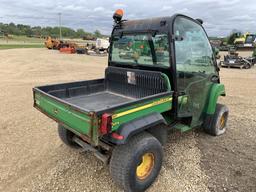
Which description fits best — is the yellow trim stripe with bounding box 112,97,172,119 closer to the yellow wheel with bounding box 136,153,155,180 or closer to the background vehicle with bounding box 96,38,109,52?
the yellow wheel with bounding box 136,153,155,180

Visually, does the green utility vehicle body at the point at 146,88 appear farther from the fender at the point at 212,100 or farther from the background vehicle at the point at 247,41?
the background vehicle at the point at 247,41

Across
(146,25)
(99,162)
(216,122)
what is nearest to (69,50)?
(146,25)

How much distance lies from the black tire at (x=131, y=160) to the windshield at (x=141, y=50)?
1.21 meters

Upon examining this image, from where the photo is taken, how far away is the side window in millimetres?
3362

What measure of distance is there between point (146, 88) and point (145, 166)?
4.13ft

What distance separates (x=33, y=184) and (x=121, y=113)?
161cm

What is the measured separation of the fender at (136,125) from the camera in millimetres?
2498

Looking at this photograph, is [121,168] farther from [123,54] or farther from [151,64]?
[123,54]

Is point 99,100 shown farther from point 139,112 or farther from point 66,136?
point 139,112

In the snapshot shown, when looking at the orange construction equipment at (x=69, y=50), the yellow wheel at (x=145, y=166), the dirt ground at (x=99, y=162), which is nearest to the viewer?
the yellow wheel at (x=145, y=166)

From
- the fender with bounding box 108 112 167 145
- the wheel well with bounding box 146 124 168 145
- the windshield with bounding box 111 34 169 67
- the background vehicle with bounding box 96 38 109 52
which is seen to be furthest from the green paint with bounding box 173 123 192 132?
the background vehicle with bounding box 96 38 109 52

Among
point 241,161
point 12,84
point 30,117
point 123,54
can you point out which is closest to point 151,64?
point 123,54

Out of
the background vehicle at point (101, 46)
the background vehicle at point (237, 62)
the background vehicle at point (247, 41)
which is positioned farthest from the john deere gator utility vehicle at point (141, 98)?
the background vehicle at point (247, 41)

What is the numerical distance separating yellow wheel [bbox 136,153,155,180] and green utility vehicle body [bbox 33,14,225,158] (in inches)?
17.8
